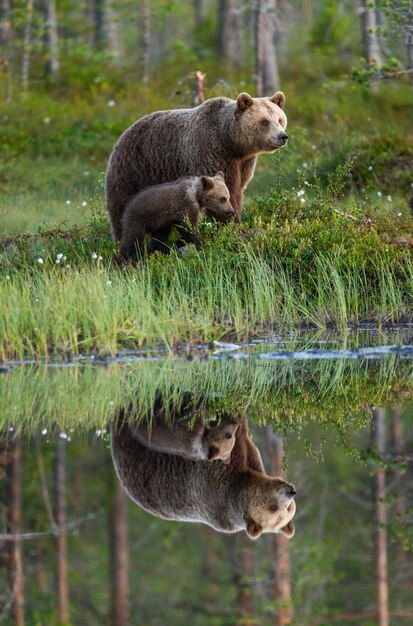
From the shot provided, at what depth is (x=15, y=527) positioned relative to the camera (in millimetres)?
5383

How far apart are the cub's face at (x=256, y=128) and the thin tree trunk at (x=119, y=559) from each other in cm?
609

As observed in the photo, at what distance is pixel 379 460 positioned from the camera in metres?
6.55

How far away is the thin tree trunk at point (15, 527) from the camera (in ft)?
15.0

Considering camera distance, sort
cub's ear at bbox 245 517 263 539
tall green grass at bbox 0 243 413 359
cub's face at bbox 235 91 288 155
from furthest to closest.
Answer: cub's face at bbox 235 91 288 155, tall green grass at bbox 0 243 413 359, cub's ear at bbox 245 517 263 539

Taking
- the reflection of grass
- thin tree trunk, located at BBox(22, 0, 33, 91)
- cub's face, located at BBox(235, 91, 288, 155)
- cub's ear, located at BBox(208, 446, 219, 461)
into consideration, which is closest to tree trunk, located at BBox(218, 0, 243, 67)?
thin tree trunk, located at BBox(22, 0, 33, 91)

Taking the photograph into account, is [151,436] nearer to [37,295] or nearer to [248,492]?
[248,492]

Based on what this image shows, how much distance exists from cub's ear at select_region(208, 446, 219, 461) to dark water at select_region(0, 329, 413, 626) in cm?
2

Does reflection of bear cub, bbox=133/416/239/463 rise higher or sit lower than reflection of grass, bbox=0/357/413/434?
higher

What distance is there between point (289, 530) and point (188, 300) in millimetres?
5306

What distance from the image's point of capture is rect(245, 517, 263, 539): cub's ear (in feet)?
18.4

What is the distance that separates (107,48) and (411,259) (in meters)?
19.8

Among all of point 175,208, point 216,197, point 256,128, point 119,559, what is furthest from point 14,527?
point 256,128

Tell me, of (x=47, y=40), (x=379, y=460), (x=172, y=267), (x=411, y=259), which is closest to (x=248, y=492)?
(x=379, y=460)

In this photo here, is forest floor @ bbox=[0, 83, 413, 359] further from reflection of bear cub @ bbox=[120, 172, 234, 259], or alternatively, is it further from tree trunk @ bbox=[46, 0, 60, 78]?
tree trunk @ bbox=[46, 0, 60, 78]
